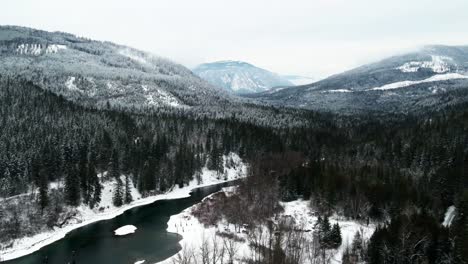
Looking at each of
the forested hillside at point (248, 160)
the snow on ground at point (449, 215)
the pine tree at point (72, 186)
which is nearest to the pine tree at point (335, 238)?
the forested hillside at point (248, 160)

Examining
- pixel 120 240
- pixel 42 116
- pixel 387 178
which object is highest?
pixel 42 116

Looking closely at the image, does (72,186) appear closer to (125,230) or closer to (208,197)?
(125,230)

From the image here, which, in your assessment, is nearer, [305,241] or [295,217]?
[305,241]

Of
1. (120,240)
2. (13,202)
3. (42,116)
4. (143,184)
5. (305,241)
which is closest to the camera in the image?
(305,241)

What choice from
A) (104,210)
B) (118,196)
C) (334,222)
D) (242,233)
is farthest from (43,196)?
(334,222)

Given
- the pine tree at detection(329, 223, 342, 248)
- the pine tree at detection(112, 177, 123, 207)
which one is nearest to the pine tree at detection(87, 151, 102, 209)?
the pine tree at detection(112, 177, 123, 207)

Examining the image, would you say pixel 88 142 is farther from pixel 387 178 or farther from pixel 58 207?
pixel 387 178

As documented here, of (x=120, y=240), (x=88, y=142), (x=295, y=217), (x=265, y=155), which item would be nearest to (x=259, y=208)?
(x=295, y=217)
